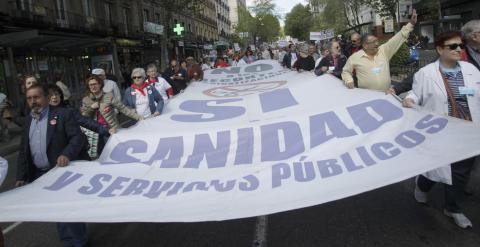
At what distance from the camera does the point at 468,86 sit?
14.2 ft

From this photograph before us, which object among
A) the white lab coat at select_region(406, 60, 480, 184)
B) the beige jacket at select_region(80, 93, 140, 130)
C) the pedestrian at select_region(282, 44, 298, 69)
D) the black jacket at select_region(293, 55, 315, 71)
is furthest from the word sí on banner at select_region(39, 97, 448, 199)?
the pedestrian at select_region(282, 44, 298, 69)

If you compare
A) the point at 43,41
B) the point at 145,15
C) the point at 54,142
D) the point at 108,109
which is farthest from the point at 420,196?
the point at 145,15

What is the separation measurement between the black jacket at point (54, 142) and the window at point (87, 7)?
95.1 feet

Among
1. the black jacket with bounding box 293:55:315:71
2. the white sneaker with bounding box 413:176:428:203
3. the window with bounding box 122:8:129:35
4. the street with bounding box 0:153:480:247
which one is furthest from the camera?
the window with bounding box 122:8:129:35

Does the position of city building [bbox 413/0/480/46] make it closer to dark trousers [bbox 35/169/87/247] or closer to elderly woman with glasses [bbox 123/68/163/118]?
elderly woman with glasses [bbox 123/68/163/118]

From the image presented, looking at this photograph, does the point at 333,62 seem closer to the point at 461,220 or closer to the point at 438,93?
the point at 438,93

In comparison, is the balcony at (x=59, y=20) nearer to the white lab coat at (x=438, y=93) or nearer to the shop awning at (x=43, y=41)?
the shop awning at (x=43, y=41)

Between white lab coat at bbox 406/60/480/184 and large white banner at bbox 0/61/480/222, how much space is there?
20cm

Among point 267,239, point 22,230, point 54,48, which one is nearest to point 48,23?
point 54,48

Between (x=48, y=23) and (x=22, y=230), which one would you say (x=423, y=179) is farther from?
(x=48, y=23)

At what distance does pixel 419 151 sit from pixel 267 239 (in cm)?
158

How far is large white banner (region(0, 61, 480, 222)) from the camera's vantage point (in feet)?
11.4

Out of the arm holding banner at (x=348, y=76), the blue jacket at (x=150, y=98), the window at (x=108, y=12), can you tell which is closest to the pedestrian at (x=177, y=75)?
the blue jacket at (x=150, y=98)

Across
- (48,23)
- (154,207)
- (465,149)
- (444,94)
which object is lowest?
(154,207)
